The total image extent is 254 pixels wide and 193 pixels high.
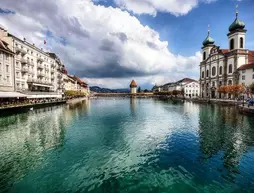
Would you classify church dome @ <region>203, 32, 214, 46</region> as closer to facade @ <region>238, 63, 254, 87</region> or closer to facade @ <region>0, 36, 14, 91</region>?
facade @ <region>238, 63, 254, 87</region>

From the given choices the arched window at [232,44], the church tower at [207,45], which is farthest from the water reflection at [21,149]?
the church tower at [207,45]

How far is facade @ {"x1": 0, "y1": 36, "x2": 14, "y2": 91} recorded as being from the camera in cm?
3950

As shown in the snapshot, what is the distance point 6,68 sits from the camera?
4191 cm

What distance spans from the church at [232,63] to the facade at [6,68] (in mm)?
84760

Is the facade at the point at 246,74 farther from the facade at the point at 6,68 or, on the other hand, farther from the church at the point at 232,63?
the facade at the point at 6,68

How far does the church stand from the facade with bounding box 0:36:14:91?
84760mm

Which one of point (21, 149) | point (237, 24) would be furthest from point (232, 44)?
point (21, 149)

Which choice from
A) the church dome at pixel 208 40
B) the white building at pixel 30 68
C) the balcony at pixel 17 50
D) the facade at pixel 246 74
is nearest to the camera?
the white building at pixel 30 68

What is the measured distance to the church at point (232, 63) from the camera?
2697 inches

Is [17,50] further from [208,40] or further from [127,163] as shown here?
[208,40]

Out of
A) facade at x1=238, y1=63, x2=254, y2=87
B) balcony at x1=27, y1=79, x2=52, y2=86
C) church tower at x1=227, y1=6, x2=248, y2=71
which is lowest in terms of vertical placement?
balcony at x1=27, y1=79, x2=52, y2=86

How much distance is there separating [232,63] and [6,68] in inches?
3579

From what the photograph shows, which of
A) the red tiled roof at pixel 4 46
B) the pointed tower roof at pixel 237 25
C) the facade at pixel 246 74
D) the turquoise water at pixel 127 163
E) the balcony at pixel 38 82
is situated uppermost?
the pointed tower roof at pixel 237 25

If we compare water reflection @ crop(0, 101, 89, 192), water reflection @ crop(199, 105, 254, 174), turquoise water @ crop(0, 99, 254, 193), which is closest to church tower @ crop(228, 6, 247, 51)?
water reflection @ crop(199, 105, 254, 174)
